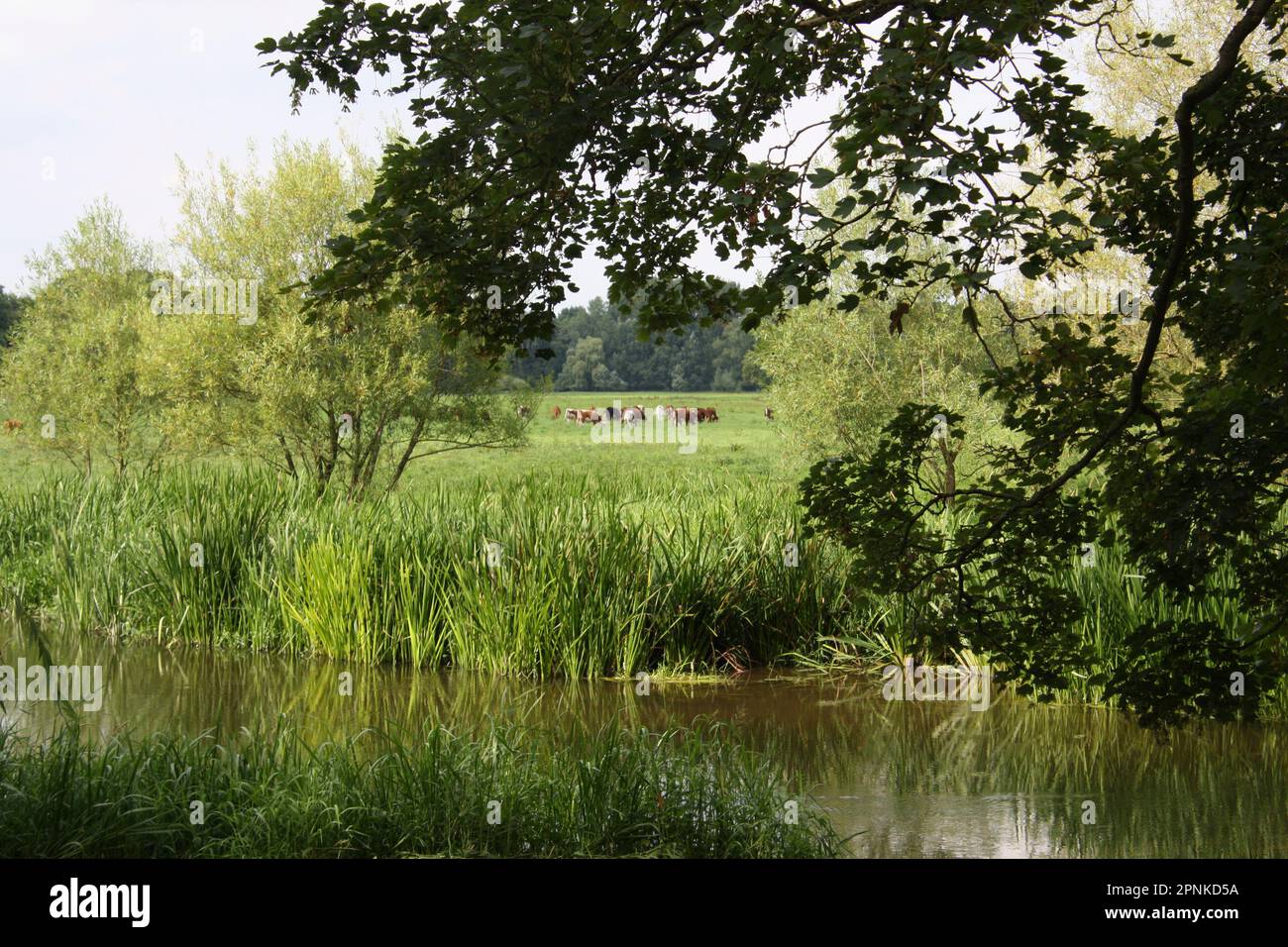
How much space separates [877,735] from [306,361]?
30.7 ft

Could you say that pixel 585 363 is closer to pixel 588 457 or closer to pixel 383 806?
pixel 588 457

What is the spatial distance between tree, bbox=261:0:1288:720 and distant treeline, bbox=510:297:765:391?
2077 inches

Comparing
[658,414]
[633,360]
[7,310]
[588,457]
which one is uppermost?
[7,310]

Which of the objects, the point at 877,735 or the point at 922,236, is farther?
the point at 877,735

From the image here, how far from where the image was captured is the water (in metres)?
6.51

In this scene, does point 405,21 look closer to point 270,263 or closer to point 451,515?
point 451,515

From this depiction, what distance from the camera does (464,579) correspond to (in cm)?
1022

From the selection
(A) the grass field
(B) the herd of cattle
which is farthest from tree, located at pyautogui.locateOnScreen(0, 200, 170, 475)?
(B) the herd of cattle

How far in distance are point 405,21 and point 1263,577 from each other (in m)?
4.31

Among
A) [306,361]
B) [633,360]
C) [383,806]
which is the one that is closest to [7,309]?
[633,360]

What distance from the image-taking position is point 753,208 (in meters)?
4.09

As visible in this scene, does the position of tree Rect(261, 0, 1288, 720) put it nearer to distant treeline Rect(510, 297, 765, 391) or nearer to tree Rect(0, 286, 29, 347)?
tree Rect(0, 286, 29, 347)

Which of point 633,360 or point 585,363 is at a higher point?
point 633,360

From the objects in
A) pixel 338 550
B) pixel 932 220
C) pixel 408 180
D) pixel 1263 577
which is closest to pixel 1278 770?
pixel 1263 577
